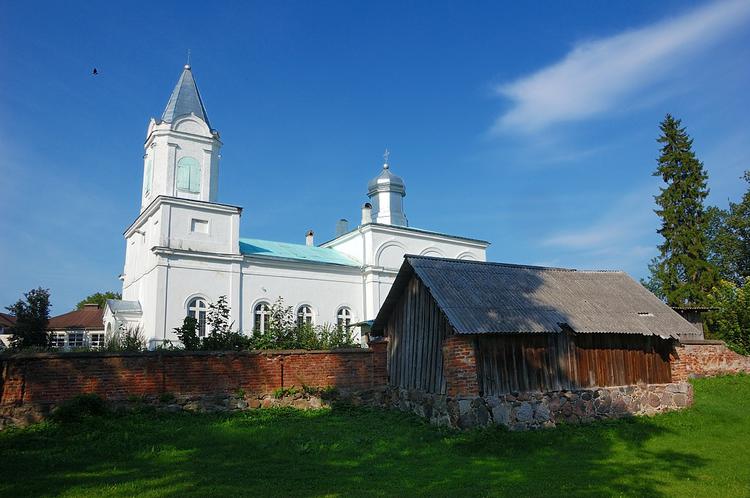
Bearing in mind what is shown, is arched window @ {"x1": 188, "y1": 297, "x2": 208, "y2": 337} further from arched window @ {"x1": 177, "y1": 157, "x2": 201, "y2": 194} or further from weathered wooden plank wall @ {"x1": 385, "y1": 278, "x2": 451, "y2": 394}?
weathered wooden plank wall @ {"x1": 385, "y1": 278, "x2": 451, "y2": 394}

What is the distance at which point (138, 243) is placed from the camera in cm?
2745

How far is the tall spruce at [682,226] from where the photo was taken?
103ft

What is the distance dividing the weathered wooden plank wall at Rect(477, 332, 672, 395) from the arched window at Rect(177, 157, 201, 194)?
18113 millimetres

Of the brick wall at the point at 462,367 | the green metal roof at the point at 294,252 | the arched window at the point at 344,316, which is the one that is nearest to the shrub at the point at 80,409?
the brick wall at the point at 462,367

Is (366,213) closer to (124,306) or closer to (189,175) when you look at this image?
(189,175)

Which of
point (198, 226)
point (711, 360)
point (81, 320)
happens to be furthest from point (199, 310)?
point (81, 320)

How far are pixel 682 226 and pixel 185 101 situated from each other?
26882 mm

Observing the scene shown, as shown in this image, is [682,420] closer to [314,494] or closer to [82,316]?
[314,494]

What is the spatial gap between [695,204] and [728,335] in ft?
34.0

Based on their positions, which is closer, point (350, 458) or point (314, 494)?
point (314, 494)

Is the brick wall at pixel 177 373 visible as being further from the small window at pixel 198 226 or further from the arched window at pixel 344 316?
the arched window at pixel 344 316

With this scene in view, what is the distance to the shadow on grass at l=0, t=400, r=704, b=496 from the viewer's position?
780 centimetres

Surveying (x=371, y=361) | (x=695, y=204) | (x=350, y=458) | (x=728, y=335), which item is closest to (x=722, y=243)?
(x=695, y=204)

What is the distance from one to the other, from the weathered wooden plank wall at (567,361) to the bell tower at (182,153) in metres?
17.8
